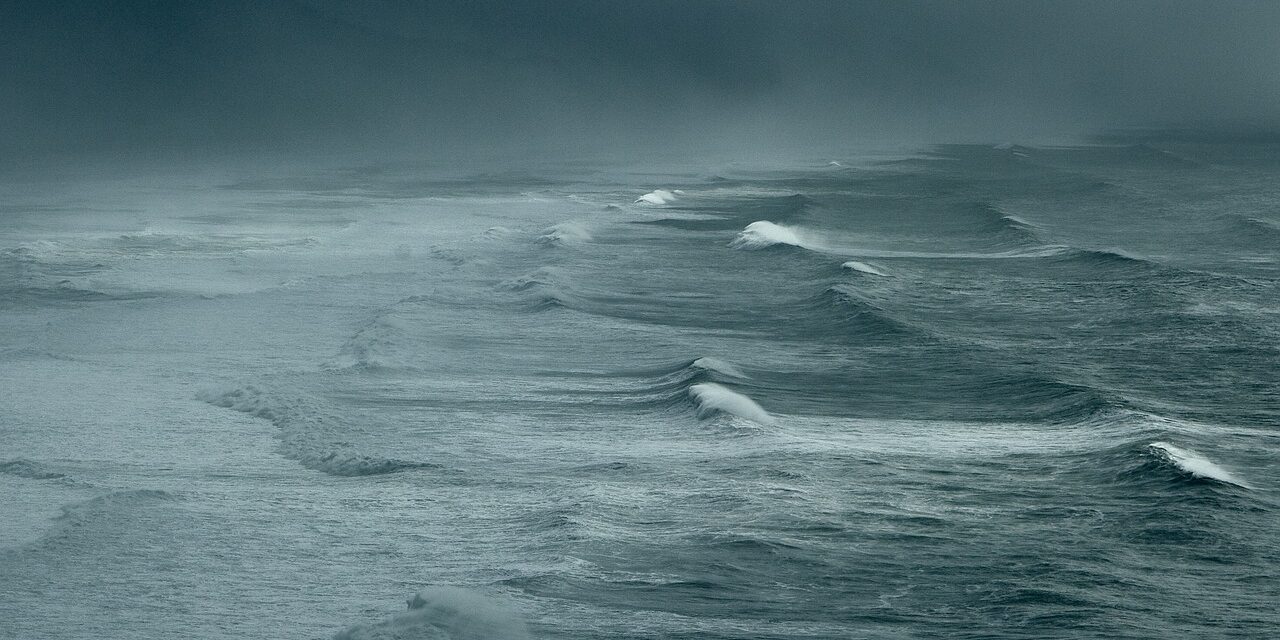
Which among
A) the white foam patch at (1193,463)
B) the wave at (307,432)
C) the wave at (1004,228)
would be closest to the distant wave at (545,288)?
the wave at (307,432)

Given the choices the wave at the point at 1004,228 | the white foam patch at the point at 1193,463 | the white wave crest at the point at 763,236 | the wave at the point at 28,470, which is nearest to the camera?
the white foam patch at the point at 1193,463

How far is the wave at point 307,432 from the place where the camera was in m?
19.2

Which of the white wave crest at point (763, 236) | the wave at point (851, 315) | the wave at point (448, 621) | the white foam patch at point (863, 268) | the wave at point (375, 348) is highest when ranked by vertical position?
the white wave crest at point (763, 236)

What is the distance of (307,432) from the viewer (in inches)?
822

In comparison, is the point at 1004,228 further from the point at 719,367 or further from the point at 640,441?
the point at 640,441

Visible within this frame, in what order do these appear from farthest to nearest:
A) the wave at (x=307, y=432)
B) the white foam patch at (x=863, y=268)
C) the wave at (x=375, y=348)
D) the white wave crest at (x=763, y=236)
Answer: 1. the white wave crest at (x=763, y=236)
2. the white foam patch at (x=863, y=268)
3. the wave at (x=375, y=348)
4. the wave at (x=307, y=432)

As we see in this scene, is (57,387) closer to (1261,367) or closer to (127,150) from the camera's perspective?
(1261,367)

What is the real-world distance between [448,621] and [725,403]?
29.4 ft

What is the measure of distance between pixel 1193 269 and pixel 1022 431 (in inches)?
761

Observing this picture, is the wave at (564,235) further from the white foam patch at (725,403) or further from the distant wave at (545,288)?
the white foam patch at (725,403)

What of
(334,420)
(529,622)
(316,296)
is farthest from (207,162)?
(529,622)

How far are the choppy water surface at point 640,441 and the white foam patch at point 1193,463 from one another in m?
0.07

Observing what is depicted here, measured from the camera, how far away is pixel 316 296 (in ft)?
113

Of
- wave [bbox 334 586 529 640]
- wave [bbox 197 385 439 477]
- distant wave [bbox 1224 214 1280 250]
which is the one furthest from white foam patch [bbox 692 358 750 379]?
distant wave [bbox 1224 214 1280 250]
